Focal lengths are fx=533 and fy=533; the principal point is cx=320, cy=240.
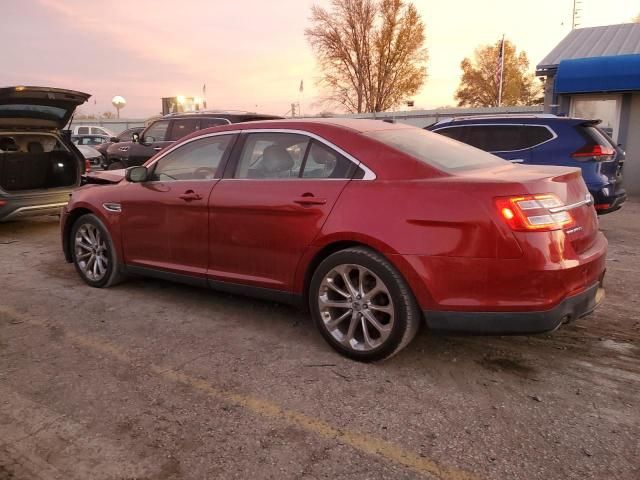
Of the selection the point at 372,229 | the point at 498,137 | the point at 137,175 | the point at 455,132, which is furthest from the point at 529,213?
the point at 455,132

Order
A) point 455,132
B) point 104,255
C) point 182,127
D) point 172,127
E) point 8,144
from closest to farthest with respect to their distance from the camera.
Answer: point 104,255, point 8,144, point 455,132, point 182,127, point 172,127

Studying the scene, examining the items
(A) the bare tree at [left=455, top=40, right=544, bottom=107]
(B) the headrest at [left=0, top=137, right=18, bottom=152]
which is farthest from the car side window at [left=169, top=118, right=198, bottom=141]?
(A) the bare tree at [left=455, top=40, right=544, bottom=107]

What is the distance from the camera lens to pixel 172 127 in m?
10.5

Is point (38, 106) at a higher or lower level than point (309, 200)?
higher

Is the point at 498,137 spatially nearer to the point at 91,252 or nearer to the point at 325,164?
the point at 325,164

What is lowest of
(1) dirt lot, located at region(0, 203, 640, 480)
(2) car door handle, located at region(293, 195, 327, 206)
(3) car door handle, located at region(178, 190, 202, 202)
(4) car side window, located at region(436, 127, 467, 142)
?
(1) dirt lot, located at region(0, 203, 640, 480)

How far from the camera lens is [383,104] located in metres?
42.4

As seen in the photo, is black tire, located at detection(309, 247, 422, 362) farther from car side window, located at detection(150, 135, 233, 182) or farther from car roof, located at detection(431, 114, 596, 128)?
car roof, located at detection(431, 114, 596, 128)

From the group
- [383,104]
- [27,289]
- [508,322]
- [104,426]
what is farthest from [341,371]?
[383,104]

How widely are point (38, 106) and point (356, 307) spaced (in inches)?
246

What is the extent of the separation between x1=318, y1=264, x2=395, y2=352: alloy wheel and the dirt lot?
0.19 meters

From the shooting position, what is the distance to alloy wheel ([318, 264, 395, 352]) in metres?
3.39

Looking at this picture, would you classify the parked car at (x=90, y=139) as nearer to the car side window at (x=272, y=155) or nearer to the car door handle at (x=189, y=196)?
the car door handle at (x=189, y=196)

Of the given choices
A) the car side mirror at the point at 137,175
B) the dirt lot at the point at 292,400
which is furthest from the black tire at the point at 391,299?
the car side mirror at the point at 137,175
